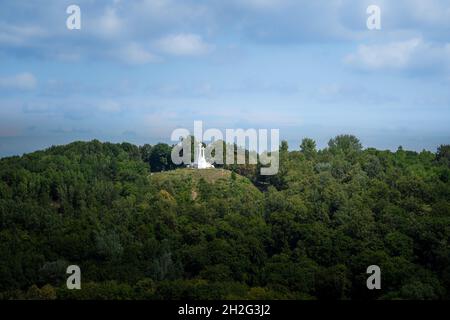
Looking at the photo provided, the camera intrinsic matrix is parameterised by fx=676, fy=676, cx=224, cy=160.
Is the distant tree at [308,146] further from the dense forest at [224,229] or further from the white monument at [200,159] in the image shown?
the white monument at [200,159]

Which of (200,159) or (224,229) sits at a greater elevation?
(200,159)

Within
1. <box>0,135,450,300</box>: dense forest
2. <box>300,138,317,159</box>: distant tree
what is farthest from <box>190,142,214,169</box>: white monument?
<box>300,138,317,159</box>: distant tree

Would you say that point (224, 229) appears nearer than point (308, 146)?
Yes

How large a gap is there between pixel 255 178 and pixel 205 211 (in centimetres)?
2834

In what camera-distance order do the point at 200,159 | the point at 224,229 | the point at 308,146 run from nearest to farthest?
the point at 224,229 < the point at 200,159 < the point at 308,146

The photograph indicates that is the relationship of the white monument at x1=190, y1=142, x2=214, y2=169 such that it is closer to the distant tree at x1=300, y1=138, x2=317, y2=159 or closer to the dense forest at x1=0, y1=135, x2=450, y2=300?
the dense forest at x1=0, y1=135, x2=450, y2=300

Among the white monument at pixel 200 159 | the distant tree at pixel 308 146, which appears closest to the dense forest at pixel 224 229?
the white monument at pixel 200 159

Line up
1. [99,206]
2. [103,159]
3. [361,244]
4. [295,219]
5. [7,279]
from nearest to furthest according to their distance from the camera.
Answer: [7,279] → [361,244] → [295,219] → [99,206] → [103,159]

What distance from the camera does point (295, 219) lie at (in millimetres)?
59781

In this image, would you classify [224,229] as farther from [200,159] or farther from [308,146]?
[308,146]

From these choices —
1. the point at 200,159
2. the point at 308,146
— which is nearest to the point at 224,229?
the point at 200,159

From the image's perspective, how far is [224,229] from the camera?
180ft
